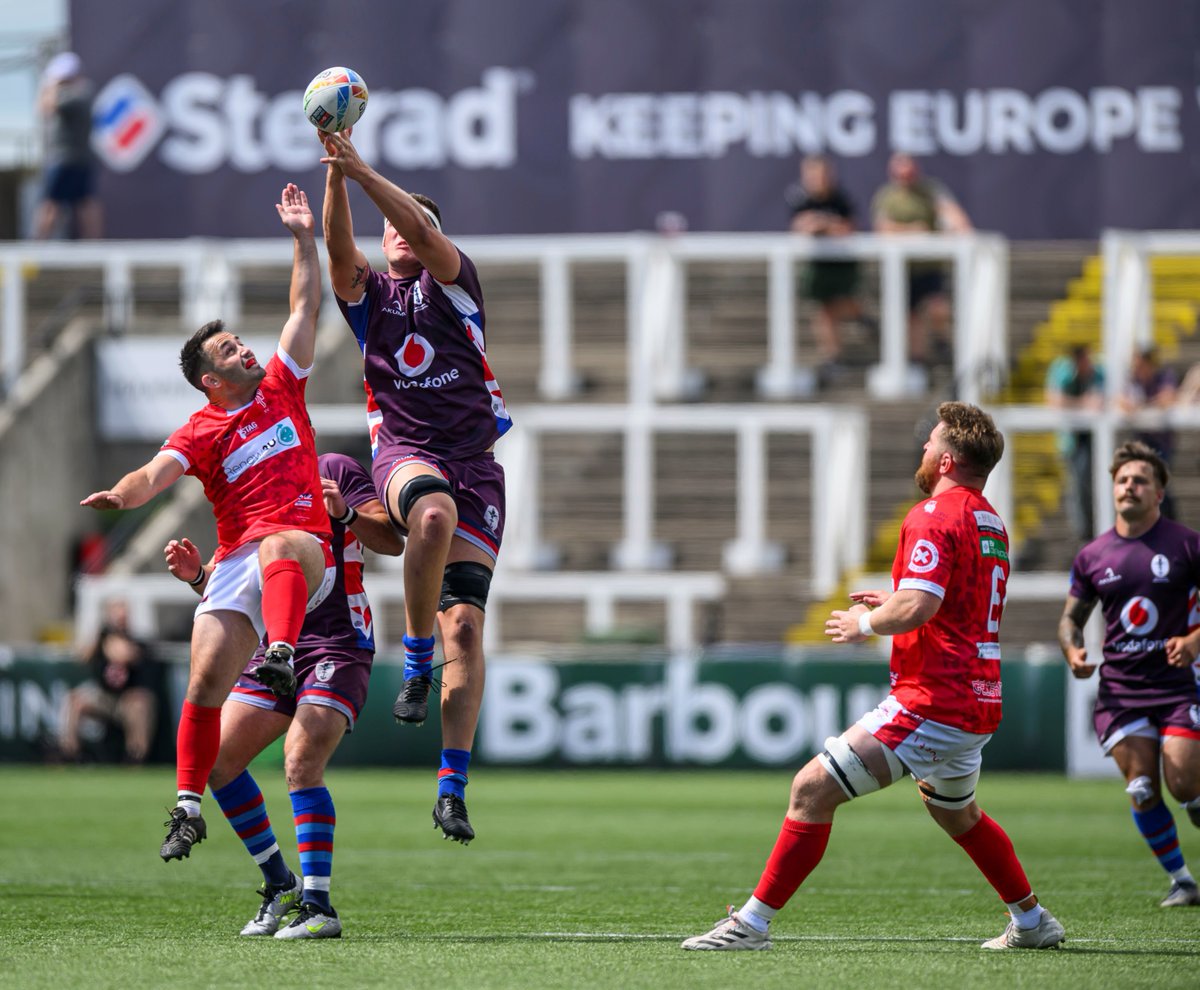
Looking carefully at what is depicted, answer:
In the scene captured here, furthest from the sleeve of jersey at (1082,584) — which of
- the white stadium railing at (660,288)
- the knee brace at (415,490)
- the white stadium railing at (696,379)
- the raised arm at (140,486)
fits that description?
the white stadium railing at (660,288)

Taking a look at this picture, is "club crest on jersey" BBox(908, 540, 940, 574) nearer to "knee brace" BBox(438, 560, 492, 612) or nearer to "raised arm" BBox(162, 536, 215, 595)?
"knee brace" BBox(438, 560, 492, 612)

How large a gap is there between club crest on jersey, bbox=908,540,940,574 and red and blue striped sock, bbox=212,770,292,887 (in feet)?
9.57

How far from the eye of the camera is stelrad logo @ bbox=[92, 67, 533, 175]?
86.5ft

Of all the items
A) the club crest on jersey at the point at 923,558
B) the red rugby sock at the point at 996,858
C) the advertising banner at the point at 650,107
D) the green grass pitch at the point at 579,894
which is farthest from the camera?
the advertising banner at the point at 650,107

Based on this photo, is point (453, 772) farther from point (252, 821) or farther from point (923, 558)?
point (923, 558)

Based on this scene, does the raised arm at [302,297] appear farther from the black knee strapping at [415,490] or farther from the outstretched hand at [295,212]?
the black knee strapping at [415,490]

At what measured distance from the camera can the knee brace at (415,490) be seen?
29.6 ft

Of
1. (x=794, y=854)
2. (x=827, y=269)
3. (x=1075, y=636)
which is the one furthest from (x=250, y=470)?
(x=827, y=269)

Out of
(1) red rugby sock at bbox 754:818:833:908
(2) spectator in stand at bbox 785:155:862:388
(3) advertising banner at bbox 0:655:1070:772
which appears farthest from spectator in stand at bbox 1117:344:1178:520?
(1) red rugby sock at bbox 754:818:833:908

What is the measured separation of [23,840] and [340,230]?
248 inches

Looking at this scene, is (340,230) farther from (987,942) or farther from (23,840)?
(23,840)

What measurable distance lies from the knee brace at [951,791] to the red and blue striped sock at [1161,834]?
2.57 meters

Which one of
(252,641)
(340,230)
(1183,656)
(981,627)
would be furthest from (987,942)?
(340,230)

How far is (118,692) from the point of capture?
20.5 metres
